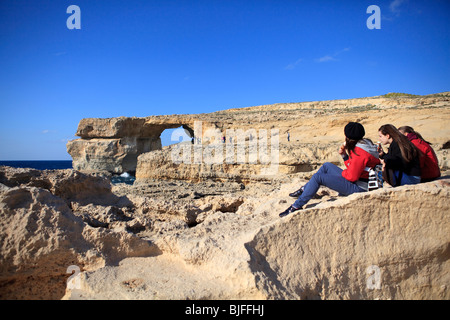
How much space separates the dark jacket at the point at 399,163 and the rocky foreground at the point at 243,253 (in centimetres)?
32

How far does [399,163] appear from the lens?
2725mm

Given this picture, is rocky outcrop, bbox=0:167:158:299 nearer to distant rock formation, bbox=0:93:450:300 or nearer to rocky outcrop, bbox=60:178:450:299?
distant rock formation, bbox=0:93:450:300

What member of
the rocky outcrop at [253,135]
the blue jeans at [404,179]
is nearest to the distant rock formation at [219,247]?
the blue jeans at [404,179]

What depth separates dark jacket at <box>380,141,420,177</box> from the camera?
2.69 metres

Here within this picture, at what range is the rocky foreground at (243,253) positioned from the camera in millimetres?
1889

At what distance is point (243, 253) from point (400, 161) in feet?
5.84

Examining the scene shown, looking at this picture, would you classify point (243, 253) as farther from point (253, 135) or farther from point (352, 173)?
point (253, 135)

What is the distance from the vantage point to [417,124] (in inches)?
529

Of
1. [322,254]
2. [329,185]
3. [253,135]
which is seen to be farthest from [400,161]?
[253,135]

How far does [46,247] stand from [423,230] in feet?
9.39

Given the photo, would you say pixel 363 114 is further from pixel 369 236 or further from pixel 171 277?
pixel 171 277

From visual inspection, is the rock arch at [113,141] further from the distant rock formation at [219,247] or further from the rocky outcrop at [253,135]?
the distant rock formation at [219,247]

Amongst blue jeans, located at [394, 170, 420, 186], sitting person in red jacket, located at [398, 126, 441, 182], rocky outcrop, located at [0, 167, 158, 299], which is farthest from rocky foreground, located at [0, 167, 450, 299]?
sitting person in red jacket, located at [398, 126, 441, 182]
